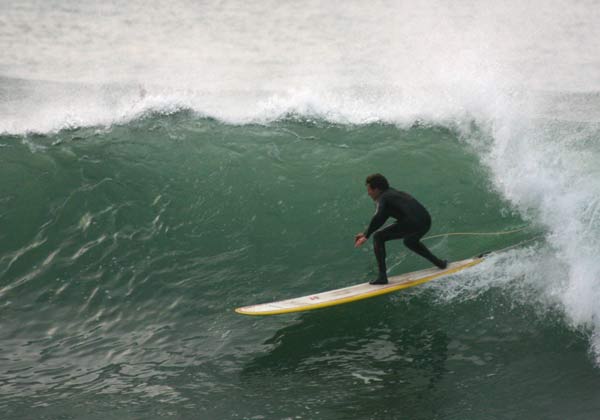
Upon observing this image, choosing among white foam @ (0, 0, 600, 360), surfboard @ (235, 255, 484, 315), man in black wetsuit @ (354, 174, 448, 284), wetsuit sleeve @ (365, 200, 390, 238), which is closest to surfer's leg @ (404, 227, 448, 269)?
man in black wetsuit @ (354, 174, 448, 284)

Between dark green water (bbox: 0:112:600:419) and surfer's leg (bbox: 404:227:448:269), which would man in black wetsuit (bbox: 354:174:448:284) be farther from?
dark green water (bbox: 0:112:600:419)

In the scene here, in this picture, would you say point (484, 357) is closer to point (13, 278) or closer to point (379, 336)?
point (379, 336)

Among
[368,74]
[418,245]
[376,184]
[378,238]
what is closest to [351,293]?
[378,238]

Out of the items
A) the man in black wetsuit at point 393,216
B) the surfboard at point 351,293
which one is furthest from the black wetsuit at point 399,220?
the surfboard at point 351,293

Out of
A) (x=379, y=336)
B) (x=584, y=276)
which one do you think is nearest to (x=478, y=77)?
(x=584, y=276)

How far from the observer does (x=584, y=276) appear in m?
7.82

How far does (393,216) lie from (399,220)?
8 cm

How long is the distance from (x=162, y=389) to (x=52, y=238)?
10.9 feet

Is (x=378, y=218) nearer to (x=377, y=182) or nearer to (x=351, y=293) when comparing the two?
(x=377, y=182)

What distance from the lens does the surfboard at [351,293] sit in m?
7.45

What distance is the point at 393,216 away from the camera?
24.6ft

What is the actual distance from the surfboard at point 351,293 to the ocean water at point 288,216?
27 cm

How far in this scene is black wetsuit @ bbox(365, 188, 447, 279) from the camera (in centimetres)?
734

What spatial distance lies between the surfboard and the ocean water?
265 mm
